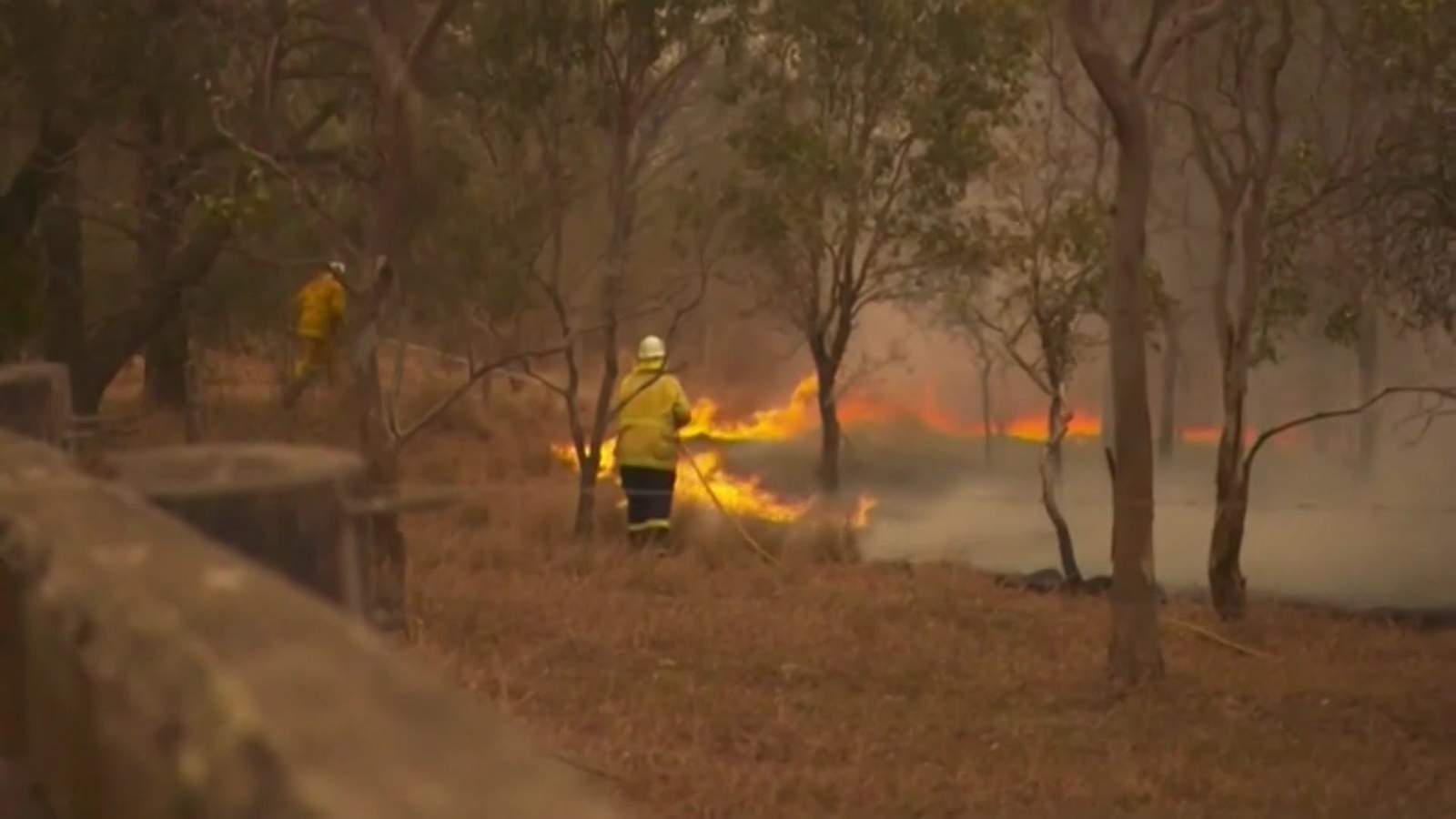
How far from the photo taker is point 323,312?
14.1 m

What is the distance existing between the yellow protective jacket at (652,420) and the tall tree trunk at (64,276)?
3.96 meters

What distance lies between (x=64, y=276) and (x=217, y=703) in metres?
14.1

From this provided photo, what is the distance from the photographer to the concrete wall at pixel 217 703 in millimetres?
1569

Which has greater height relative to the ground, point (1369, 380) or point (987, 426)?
point (1369, 380)

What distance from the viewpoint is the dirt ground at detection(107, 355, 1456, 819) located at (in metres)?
7.56

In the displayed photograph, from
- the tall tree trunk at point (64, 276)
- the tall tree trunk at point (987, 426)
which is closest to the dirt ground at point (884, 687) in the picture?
the tall tree trunk at point (64, 276)

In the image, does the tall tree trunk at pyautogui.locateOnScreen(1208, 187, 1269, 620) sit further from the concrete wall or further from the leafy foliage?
the concrete wall

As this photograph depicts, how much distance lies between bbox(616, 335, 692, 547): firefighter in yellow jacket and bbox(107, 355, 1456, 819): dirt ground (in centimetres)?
52

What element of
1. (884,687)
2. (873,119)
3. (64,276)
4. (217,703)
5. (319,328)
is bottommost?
(884,687)

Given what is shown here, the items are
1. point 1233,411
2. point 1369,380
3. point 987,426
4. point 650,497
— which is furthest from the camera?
point 987,426

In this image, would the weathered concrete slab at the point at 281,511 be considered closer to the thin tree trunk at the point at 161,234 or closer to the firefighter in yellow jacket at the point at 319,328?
the thin tree trunk at the point at 161,234

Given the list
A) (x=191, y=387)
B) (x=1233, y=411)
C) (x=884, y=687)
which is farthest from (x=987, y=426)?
(x=884, y=687)

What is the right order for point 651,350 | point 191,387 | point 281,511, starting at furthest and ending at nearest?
point 651,350, point 191,387, point 281,511

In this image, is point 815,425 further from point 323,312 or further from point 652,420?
point 323,312
